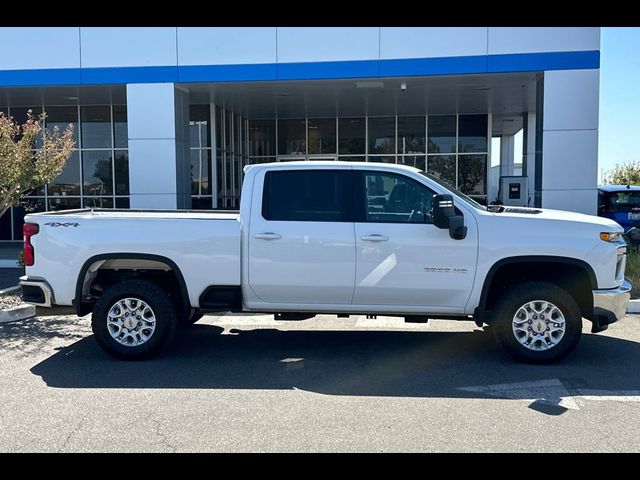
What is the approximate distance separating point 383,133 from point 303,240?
15.4 meters

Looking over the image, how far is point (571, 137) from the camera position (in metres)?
12.4

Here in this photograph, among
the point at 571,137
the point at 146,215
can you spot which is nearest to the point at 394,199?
the point at 146,215

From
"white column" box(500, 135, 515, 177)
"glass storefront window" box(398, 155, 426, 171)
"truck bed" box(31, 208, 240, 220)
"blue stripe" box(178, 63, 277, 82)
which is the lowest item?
"truck bed" box(31, 208, 240, 220)

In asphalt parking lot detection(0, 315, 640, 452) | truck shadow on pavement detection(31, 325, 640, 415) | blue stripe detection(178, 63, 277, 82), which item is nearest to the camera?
asphalt parking lot detection(0, 315, 640, 452)

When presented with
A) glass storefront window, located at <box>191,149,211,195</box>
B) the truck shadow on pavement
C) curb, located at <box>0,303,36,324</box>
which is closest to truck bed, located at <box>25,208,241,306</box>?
the truck shadow on pavement

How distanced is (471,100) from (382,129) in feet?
14.5

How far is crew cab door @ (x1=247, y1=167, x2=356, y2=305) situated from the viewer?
19.9 feet

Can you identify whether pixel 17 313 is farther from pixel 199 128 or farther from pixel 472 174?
pixel 472 174

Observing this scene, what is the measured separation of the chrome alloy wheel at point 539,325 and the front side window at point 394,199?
132 centimetres

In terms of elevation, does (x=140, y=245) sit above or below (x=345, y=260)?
above

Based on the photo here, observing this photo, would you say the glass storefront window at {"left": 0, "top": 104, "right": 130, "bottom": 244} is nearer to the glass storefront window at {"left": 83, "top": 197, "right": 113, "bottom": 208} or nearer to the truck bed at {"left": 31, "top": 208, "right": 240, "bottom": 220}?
the glass storefront window at {"left": 83, "top": 197, "right": 113, "bottom": 208}

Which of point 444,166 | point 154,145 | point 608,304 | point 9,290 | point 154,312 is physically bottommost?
point 9,290

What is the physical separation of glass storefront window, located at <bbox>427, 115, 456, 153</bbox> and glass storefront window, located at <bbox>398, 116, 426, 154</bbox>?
0.26 meters
